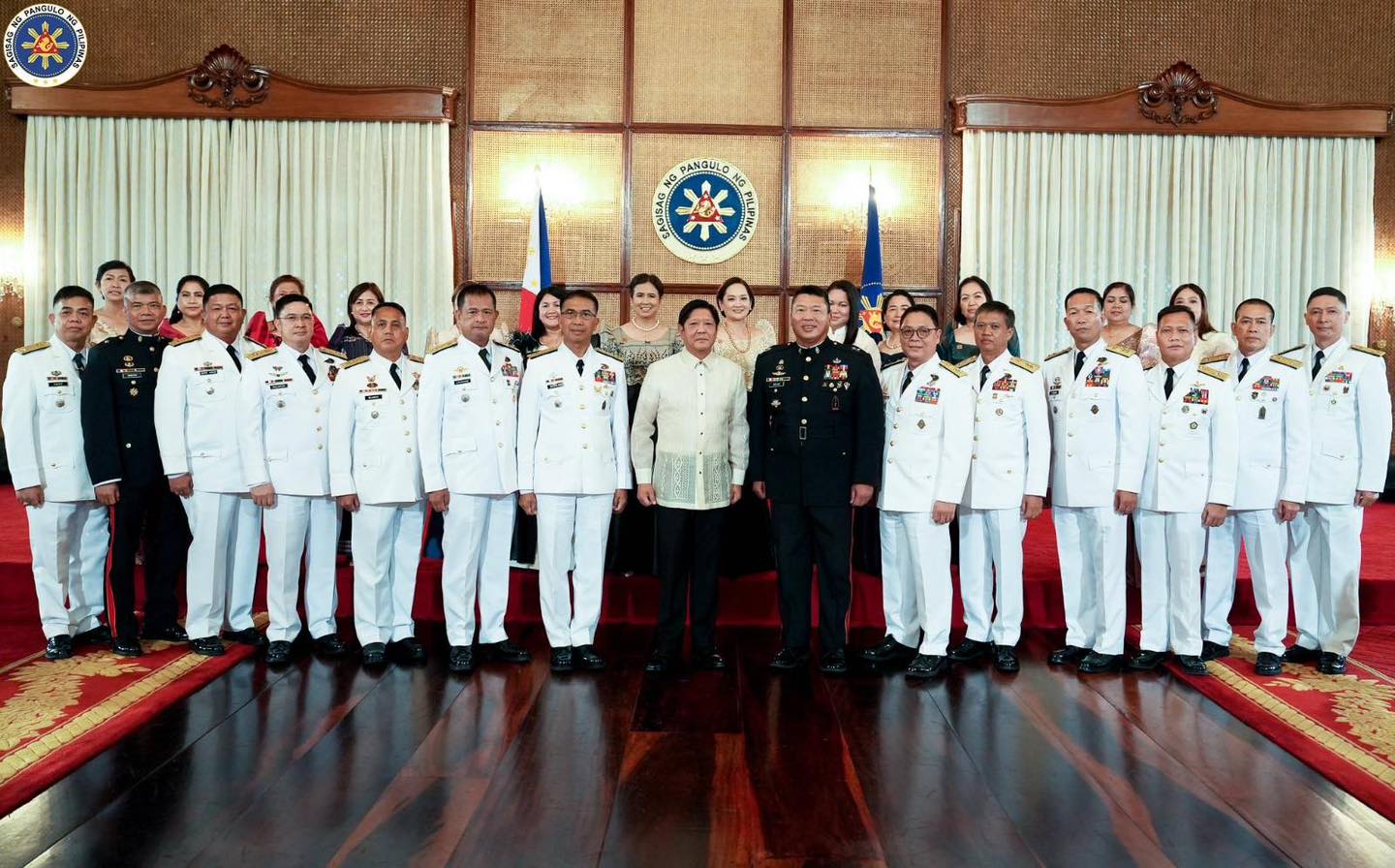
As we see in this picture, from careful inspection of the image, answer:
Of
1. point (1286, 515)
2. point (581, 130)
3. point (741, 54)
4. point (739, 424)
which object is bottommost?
point (1286, 515)

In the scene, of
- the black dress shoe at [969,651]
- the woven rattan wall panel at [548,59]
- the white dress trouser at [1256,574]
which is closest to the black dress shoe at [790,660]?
the black dress shoe at [969,651]

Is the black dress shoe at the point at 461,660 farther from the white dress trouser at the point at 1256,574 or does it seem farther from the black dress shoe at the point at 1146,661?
the white dress trouser at the point at 1256,574

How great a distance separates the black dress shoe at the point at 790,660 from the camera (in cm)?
423

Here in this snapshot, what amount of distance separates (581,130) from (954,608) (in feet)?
15.0

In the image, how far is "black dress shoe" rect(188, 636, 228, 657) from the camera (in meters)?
4.31

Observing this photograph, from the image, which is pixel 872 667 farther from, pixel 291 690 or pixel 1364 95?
pixel 1364 95

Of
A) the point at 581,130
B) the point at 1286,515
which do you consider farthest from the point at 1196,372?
the point at 581,130

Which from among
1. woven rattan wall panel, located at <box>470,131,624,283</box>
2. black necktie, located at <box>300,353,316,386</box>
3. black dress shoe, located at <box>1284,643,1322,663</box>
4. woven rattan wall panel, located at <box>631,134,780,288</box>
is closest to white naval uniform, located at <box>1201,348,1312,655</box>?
black dress shoe, located at <box>1284,643,1322,663</box>

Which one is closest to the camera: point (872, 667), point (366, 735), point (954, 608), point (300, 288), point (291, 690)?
point (366, 735)

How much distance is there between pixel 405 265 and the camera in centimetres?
777

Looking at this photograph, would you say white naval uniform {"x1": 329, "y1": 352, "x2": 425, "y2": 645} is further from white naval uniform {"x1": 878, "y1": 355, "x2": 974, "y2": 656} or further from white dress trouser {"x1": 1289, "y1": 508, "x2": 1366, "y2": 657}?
white dress trouser {"x1": 1289, "y1": 508, "x2": 1366, "y2": 657}

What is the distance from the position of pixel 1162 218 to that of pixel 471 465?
5.91 meters

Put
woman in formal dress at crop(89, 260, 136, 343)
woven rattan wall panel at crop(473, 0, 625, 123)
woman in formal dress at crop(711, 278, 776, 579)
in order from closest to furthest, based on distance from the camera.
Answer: woman in formal dress at crop(711, 278, 776, 579)
woman in formal dress at crop(89, 260, 136, 343)
woven rattan wall panel at crop(473, 0, 625, 123)

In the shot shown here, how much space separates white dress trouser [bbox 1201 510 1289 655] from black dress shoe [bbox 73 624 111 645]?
4.62 m
